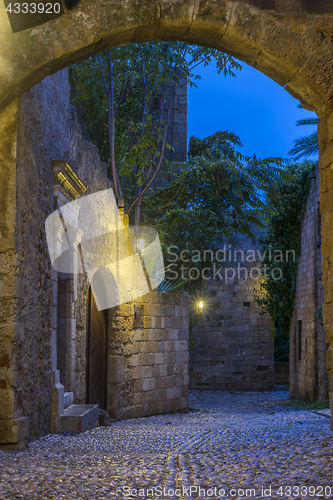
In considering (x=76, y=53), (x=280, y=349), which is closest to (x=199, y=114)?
(x=280, y=349)

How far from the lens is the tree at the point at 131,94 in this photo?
9242 mm

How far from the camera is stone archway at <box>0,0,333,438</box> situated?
3182 millimetres

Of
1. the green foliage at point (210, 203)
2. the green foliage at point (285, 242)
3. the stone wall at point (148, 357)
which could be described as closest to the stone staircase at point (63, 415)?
the stone wall at point (148, 357)

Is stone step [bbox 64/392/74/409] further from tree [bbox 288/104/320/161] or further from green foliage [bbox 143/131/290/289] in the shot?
tree [bbox 288/104/320/161]

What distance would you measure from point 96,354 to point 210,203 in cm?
505

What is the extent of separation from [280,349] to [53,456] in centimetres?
1523

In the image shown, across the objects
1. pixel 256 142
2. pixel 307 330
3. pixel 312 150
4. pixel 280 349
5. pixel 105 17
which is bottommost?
pixel 280 349

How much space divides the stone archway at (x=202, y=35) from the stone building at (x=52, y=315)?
634 millimetres

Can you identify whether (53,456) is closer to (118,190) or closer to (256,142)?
(118,190)

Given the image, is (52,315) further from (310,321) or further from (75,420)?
(310,321)

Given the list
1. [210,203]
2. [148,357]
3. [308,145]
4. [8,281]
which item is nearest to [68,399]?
[8,281]

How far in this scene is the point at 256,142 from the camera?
19775cm

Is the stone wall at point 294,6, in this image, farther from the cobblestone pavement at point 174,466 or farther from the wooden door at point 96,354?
the wooden door at point 96,354

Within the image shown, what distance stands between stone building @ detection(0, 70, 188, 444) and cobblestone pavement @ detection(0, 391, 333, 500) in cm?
46
